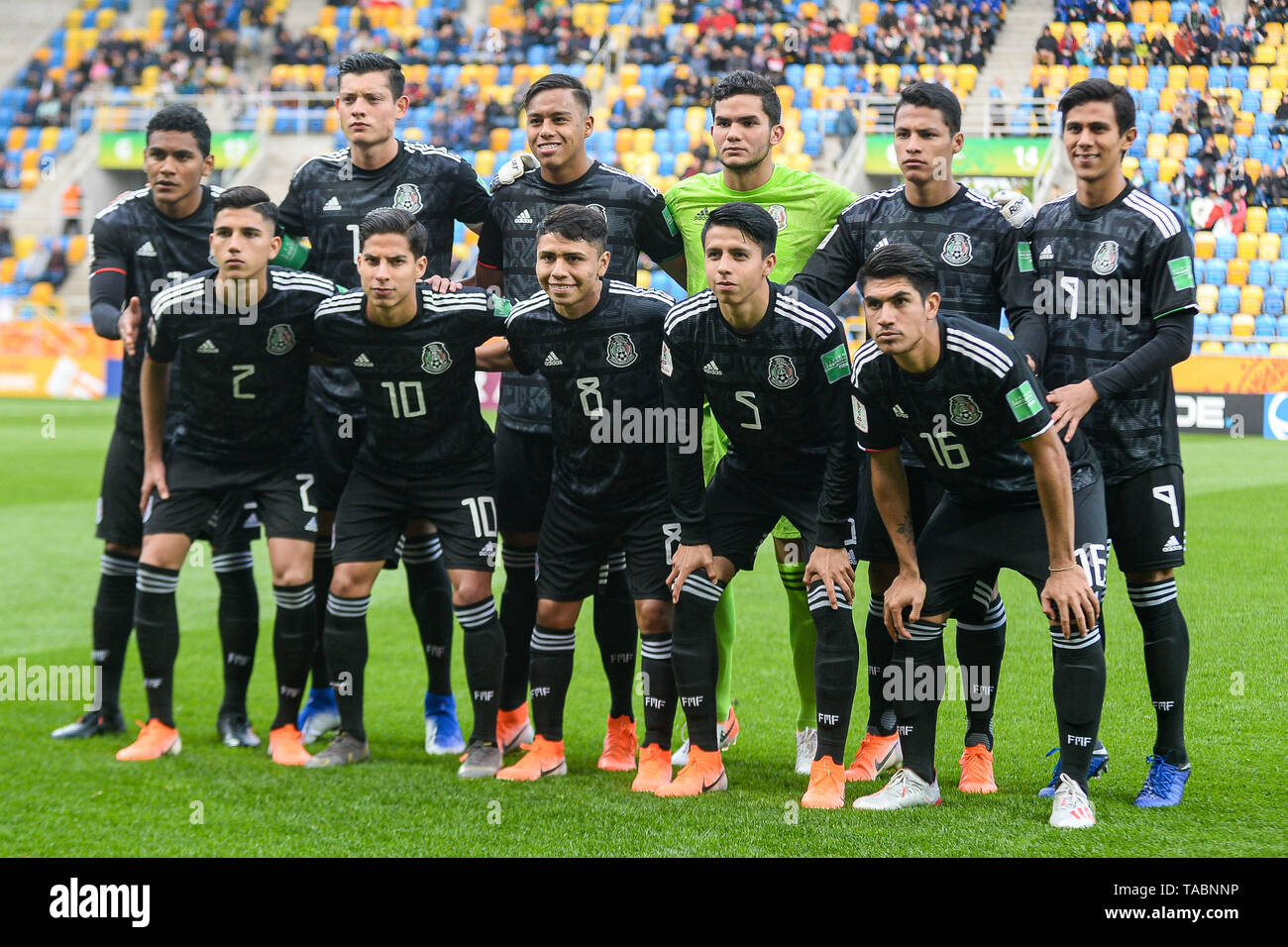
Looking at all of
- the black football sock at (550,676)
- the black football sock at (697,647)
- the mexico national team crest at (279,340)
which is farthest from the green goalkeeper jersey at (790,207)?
the mexico national team crest at (279,340)

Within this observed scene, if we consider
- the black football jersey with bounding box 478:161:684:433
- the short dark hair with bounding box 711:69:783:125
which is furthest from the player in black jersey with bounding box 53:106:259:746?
the short dark hair with bounding box 711:69:783:125

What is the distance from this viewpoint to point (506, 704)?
5770 mm

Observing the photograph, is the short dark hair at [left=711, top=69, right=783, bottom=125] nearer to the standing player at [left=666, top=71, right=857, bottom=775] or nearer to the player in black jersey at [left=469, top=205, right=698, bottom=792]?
the standing player at [left=666, top=71, right=857, bottom=775]

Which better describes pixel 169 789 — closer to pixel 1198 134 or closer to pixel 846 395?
pixel 846 395

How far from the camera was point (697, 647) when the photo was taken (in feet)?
15.9

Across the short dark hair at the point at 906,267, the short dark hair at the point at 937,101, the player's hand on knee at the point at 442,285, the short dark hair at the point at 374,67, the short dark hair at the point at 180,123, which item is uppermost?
the short dark hair at the point at 374,67

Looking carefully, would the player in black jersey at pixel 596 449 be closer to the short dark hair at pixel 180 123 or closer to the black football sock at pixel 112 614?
the short dark hair at pixel 180 123

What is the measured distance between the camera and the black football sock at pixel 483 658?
5.25 meters

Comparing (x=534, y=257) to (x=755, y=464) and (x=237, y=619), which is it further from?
(x=237, y=619)

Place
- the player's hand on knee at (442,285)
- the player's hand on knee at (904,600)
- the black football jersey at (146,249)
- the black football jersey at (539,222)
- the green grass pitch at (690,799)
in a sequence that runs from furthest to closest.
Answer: the black football jersey at (146,249) < the black football jersey at (539,222) < the player's hand on knee at (442,285) < the player's hand on knee at (904,600) < the green grass pitch at (690,799)

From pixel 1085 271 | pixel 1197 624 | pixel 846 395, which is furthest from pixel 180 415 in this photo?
pixel 1197 624

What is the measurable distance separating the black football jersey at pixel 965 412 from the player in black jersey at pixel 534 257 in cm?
129

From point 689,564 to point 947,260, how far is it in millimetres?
1404

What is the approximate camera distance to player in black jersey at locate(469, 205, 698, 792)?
197 inches
